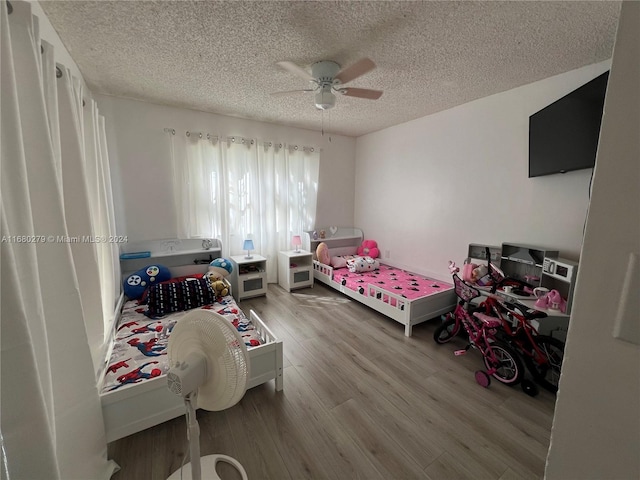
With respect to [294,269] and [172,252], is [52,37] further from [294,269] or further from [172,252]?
[294,269]

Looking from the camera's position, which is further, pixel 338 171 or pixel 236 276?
pixel 338 171

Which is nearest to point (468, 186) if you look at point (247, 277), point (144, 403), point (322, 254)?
point (322, 254)

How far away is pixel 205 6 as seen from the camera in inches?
59.1

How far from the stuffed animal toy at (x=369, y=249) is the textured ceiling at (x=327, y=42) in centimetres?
225

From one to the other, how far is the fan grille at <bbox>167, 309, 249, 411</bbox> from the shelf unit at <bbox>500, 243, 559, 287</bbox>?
2.66m

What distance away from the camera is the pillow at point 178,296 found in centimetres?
233

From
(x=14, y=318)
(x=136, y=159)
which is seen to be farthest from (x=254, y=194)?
(x=14, y=318)

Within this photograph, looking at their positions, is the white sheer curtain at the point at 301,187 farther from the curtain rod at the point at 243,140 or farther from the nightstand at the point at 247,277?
the nightstand at the point at 247,277

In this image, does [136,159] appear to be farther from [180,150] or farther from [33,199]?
[33,199]

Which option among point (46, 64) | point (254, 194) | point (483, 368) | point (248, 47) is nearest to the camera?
point (46, 64)

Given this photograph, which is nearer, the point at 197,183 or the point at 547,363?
the point at 547,363

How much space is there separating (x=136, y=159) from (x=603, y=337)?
388 cm

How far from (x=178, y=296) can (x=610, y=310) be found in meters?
2.76

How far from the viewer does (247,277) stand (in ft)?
11.3
